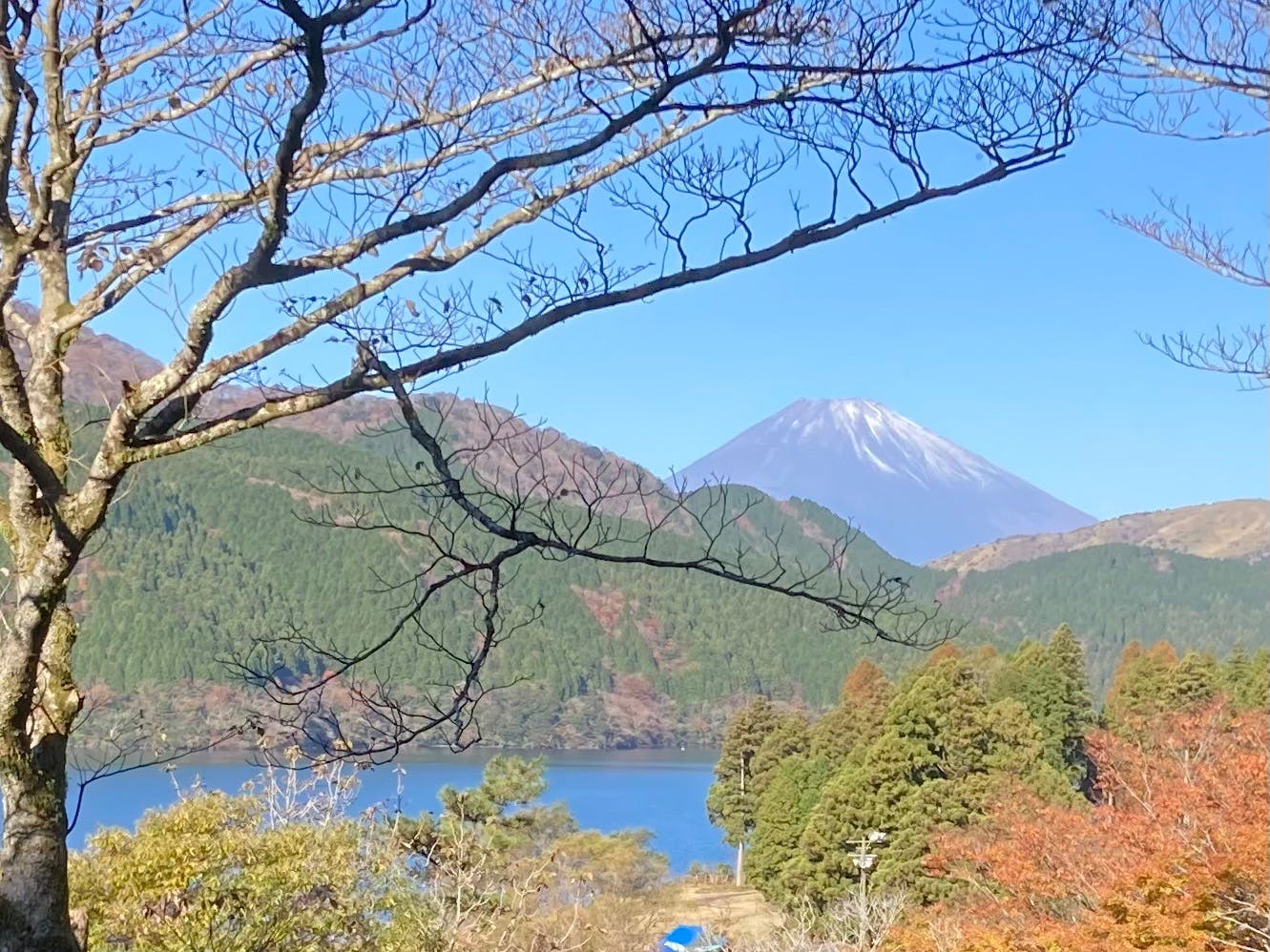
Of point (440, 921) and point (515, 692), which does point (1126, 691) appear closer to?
point (440, 921)

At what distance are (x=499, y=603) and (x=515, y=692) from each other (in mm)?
64083

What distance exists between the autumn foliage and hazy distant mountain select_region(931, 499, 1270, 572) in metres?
125

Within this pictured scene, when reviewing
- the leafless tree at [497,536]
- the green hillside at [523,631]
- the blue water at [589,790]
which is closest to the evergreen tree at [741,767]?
the blue water at [589,790]

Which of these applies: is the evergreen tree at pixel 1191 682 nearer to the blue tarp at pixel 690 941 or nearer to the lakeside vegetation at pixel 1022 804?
the lakeside vegetation at pixel 1022 804

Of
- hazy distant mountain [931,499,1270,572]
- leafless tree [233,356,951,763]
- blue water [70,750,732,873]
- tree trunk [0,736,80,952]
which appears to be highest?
hazy distant mountain [931,499,1270,572]

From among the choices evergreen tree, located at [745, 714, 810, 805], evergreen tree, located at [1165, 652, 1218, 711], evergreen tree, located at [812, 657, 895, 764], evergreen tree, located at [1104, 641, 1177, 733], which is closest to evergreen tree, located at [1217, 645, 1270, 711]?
evergreen tree, located at [1165, 652, 1218, 711]

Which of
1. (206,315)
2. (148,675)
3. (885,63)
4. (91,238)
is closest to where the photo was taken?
(206,315)

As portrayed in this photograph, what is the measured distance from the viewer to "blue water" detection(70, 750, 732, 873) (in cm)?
2655

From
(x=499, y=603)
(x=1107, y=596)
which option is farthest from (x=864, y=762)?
(x=1107, y=596)

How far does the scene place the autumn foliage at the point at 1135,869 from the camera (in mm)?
6195

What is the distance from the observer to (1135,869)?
6.99 meters

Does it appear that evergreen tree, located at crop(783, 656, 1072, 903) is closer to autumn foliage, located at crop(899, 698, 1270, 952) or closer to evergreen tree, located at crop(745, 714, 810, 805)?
autumn foliage, located at crop(899, 698, 1270, 952)

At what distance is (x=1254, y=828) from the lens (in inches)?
240

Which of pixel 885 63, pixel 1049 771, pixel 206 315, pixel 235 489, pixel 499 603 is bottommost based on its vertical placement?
pixel 1049 771
